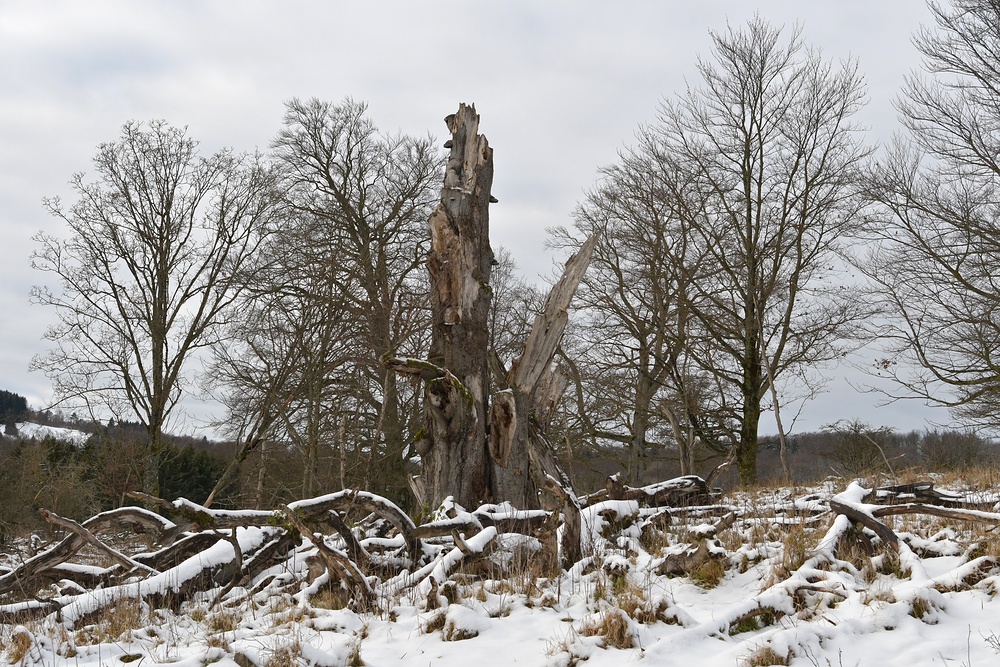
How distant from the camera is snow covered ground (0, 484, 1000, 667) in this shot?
3.71 meters

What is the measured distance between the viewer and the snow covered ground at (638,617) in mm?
3707

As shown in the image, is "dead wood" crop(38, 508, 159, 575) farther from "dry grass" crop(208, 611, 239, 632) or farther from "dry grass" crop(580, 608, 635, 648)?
"dry grass" crop(580, 608, 635, 648)

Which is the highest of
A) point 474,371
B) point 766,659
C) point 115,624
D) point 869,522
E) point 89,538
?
point 474,371

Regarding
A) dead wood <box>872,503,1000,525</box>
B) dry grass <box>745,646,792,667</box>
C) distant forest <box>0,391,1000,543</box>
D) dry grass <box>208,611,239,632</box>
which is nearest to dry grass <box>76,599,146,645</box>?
dry grass <box>208,611,239,632</box>

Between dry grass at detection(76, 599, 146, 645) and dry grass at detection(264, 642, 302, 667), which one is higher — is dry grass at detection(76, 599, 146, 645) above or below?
below

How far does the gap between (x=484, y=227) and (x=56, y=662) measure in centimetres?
613

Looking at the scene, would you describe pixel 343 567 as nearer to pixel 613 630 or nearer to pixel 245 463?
pixel 613 630

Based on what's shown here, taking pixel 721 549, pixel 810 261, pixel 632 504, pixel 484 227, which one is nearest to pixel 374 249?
pixel 484 227

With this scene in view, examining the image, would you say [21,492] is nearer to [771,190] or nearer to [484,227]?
[484,227]

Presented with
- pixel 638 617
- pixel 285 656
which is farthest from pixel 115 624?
pixel 638 617

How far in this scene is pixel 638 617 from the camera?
169 inches

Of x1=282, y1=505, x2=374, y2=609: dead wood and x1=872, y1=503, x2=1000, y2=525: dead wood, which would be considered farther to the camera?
x1=282, y1=505, x2=374, y2=609: dead wood

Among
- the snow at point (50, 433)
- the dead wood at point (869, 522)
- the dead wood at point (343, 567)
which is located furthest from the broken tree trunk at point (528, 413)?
the snow at point (50, 433)

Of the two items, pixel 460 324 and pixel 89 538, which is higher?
pixel 460 324
